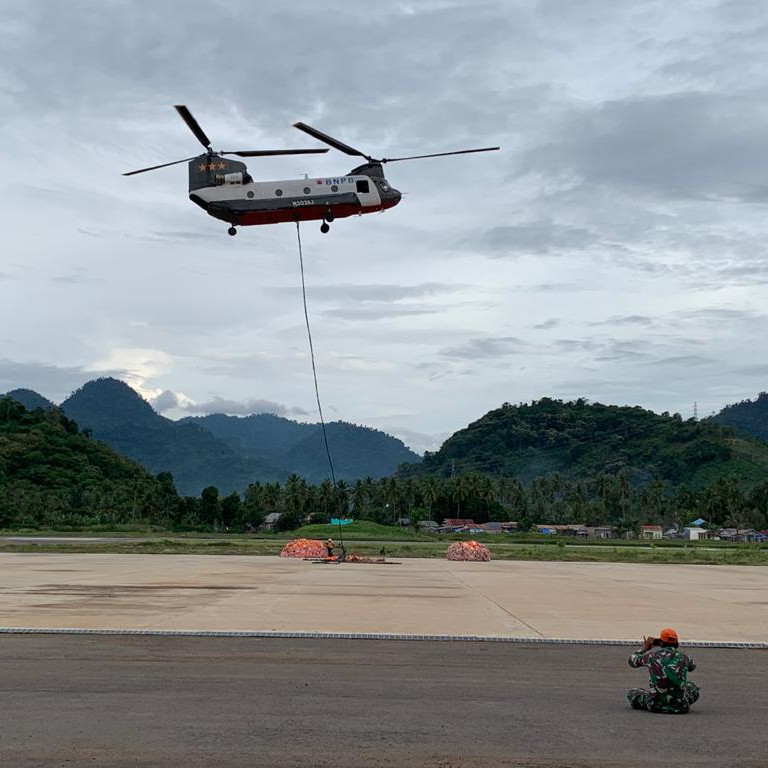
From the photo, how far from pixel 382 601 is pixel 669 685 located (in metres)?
13.2

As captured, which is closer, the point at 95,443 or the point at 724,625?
the point at 724,625

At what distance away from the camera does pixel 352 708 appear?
10.5 metres

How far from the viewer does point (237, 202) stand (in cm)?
2631

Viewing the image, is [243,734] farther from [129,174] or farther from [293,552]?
[293,552]

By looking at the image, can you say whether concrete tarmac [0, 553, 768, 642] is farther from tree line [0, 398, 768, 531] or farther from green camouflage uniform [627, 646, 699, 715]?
tree line [0, 398, 768, 531]

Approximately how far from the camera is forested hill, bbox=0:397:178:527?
374ft

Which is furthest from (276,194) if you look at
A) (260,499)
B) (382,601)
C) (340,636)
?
(260,499)

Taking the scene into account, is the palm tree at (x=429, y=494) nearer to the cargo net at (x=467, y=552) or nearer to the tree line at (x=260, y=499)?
the tree line at (x=260, y=499)

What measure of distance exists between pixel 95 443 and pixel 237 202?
144050 mm

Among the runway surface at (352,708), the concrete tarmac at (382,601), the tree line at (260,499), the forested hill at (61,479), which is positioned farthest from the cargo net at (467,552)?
the forested hill at (61,479)

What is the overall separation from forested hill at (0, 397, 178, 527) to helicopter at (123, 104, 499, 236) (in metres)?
89.3

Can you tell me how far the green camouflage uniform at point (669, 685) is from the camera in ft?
34.2

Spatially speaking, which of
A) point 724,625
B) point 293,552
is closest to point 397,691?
point 724,625

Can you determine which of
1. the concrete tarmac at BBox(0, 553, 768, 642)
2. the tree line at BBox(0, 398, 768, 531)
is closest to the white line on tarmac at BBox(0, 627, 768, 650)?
the concrete tarmac at BBox(0, 553, 768, 642)
